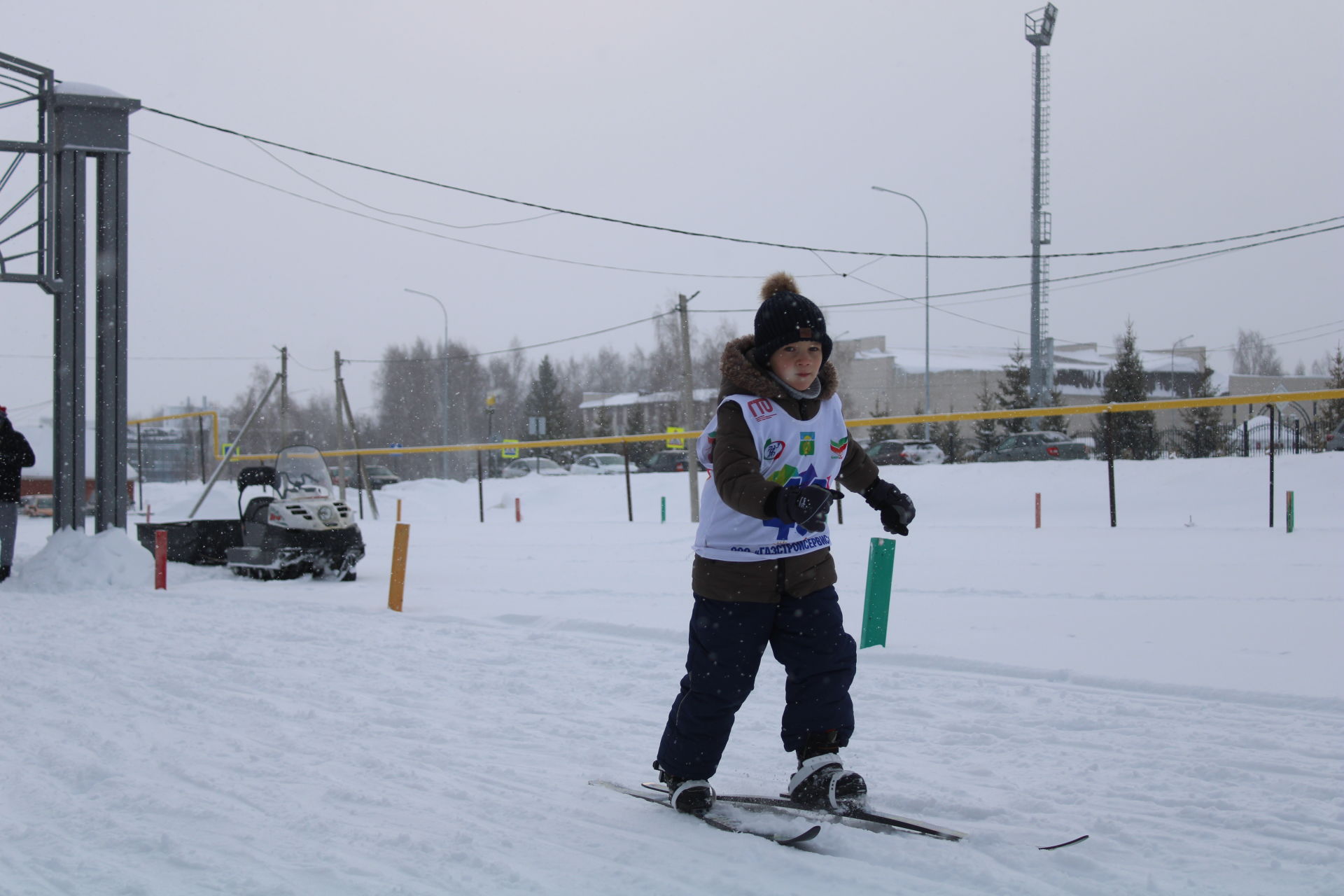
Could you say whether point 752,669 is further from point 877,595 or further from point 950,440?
point 950,440

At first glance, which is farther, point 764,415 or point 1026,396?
point 1026,396

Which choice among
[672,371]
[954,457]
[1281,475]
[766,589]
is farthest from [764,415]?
[672,371]

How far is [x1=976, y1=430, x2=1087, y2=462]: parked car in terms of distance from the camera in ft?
92.0

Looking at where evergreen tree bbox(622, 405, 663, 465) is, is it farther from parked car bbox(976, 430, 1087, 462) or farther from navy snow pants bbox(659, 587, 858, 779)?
navy snow pants bbox(659, 587, 858, 779)

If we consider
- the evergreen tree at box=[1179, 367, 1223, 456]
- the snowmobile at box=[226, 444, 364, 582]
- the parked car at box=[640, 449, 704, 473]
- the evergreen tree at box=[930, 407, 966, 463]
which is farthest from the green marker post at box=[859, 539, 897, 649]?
the parked car at box=[640, 449, 704, 473]

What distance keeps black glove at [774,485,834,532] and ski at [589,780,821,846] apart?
0.93m

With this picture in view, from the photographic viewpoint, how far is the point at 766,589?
10.3 ft

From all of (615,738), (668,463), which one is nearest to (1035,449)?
(668,463)

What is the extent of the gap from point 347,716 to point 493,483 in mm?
28798

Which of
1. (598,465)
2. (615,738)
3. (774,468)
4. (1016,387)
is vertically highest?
(1016,387)

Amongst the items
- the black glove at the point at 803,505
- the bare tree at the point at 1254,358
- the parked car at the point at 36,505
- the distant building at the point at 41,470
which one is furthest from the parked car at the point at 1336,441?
the bare tree at the point at 1254,358

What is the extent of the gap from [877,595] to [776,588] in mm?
3191

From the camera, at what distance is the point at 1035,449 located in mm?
28203

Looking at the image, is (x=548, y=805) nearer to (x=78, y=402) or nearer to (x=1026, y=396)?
(x=78, y=402)
